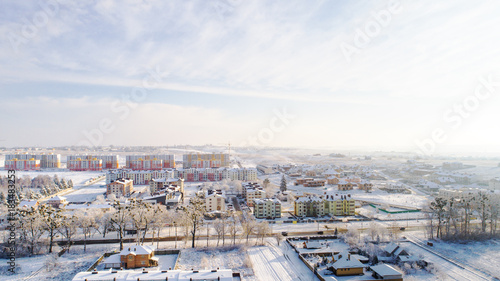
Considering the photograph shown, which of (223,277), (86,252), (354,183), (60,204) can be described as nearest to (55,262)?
(86,252)

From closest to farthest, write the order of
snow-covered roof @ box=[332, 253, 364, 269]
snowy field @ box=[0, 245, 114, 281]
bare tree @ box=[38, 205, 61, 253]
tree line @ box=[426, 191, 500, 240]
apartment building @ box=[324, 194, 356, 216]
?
snowy field @ box=[0, 245, 114, 281] < snow-covered roof @ box=[332, 253, 364, 269] < bare tree @ box=[38, 205, 61, 253] < tree line @ box=[426, 191, 500, 240] < apartment building @ box=[324, 194, 356, 216]

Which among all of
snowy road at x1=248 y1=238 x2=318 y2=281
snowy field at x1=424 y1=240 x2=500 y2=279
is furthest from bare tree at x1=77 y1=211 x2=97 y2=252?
snowy field at x1=424 y1=240 x2=500 y2=279

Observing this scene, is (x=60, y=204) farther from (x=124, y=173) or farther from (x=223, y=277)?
(x=223, y=277)

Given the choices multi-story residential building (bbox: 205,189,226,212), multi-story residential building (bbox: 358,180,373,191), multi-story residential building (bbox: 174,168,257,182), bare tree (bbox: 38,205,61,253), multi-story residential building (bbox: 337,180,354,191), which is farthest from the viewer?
multi-story residential building (bbox: 174,168,257,182)

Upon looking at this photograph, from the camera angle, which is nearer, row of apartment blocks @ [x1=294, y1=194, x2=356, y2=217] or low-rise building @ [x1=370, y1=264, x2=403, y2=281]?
low-rise building @ [x1=370, y1=264, x2=403, y2=281]

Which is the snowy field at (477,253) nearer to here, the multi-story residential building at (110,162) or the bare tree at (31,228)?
the bare tree at (31,228)

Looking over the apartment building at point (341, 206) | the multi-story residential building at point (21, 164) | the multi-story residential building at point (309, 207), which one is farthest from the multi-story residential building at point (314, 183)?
the multi-story residential building at point (21, 164)

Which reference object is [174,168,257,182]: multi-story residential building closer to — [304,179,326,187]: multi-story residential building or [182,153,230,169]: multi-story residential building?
[304,179,326,187]: multi-story residential building

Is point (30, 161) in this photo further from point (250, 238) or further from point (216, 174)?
point (250, 238)
